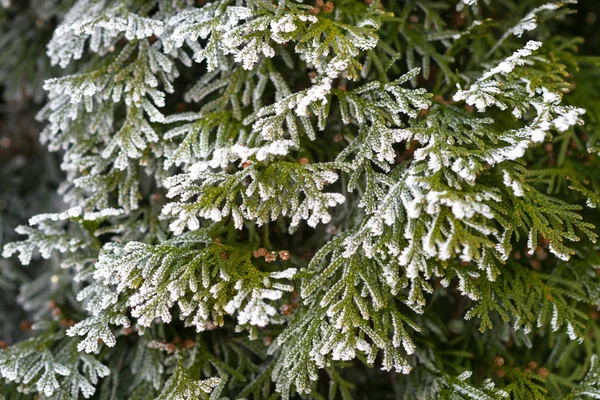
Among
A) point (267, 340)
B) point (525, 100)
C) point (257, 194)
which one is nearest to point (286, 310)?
point (267, 340)

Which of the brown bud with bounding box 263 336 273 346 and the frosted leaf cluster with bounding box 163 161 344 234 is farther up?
the frosted leaf cluster with bounding box 163 161 344 234

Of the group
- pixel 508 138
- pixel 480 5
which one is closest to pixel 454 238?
pixel 508 138

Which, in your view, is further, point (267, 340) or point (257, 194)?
point (267, 340)

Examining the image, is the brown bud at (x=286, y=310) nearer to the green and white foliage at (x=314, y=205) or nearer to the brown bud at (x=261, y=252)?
the green and white foliage at (x=314, y=205)

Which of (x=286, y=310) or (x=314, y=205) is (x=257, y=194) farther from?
(x=286, y=310)

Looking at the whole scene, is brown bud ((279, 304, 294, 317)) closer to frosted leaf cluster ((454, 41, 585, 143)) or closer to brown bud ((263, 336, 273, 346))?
brown bud ((263, 336, 273, 346))

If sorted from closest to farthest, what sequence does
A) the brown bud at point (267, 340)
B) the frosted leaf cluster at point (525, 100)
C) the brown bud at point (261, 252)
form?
the frosted leaf cluster at point (525, 100), the brown bud at point (261, 252), the brown bud at point (267, 340)

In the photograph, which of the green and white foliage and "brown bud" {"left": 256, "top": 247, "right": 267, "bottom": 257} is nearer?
the green and white foliage

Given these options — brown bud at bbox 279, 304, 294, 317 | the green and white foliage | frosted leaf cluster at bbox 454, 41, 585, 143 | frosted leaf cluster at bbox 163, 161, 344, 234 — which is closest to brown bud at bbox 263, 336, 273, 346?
the green and white foliage

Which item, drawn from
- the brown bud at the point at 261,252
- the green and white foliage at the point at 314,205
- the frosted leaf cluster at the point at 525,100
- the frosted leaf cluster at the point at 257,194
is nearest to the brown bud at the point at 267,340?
the green and white foliage at the point at 314,205
